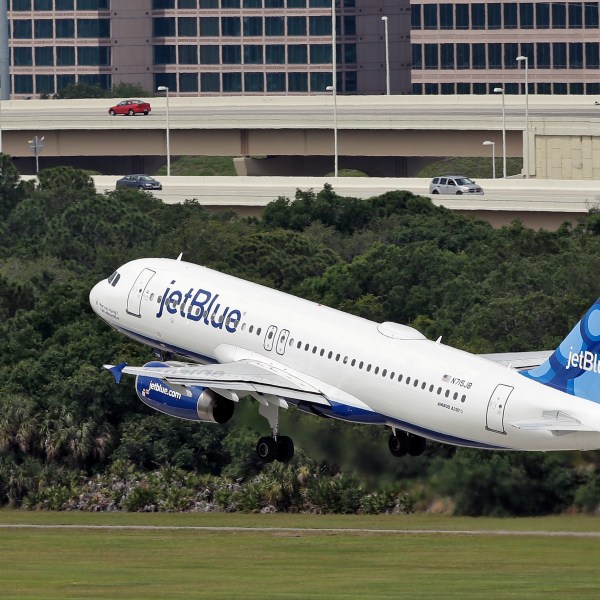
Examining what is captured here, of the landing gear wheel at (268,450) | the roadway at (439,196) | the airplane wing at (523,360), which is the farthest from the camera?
the roadway at (439,196)

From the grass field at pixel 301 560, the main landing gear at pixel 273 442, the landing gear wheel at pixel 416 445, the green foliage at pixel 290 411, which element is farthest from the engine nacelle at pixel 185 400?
the landing gear wheel at pixel 416 445

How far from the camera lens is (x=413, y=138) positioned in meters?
177

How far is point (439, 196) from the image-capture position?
492 ft

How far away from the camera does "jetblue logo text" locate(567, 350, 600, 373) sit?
6009cm

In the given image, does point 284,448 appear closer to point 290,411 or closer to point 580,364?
point 290,411

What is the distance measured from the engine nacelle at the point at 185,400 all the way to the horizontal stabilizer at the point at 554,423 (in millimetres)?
13157

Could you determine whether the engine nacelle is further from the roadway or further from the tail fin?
the roadway

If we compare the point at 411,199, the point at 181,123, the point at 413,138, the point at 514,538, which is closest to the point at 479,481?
the point at 514,538

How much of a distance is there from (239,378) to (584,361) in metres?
12.5

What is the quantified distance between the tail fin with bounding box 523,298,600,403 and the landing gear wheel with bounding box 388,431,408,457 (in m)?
7.80

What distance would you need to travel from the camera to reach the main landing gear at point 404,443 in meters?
67.9

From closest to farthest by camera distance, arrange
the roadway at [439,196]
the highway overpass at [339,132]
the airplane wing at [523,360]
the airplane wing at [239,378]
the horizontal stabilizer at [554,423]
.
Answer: the horizontal stabilizer at [554,423] → the airplane wing at [239,378] → the airplane wing at [523,360] → the roadway at [439,196] → the highway overpass at [339,132]

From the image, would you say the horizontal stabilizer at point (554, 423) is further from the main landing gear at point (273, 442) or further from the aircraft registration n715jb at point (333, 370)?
the main landing gear at point (273, 442)

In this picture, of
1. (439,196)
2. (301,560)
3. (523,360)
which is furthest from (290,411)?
(439,196)
